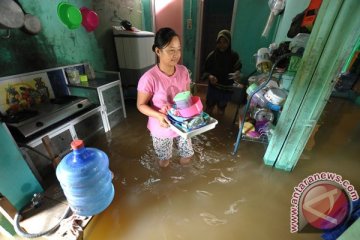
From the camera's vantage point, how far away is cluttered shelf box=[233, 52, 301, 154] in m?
1.55

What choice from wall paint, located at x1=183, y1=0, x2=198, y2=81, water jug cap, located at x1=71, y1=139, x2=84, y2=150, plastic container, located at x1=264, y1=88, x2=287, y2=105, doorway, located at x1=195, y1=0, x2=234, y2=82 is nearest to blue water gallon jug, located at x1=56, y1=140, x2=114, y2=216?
water jug cap, located at x1=71, y1=139, x2=84, y2=150

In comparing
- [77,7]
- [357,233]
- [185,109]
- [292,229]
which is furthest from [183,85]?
[77,7]

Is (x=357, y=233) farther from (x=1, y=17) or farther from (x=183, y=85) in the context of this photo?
(x=1, y=17)

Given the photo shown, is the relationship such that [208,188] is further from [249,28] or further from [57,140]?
[249,28]

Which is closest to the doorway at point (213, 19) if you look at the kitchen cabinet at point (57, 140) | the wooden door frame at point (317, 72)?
the kitchen cabinet at point (57, 140)

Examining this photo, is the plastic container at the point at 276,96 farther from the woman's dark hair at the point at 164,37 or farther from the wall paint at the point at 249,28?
the wall paint at the point at 249,28

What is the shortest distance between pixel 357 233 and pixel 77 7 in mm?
3285

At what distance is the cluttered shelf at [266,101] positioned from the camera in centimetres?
155

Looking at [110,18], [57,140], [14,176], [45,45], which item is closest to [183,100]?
[14,176]

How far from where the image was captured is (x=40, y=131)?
5.31 feet

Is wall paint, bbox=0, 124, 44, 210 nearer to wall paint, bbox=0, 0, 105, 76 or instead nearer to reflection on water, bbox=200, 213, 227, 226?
wall paint, bbox=0, 0, 105, 76

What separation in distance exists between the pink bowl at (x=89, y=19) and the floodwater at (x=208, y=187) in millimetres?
1491

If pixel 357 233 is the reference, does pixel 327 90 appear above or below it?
above

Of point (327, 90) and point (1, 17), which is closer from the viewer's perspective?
point (327, 90)
